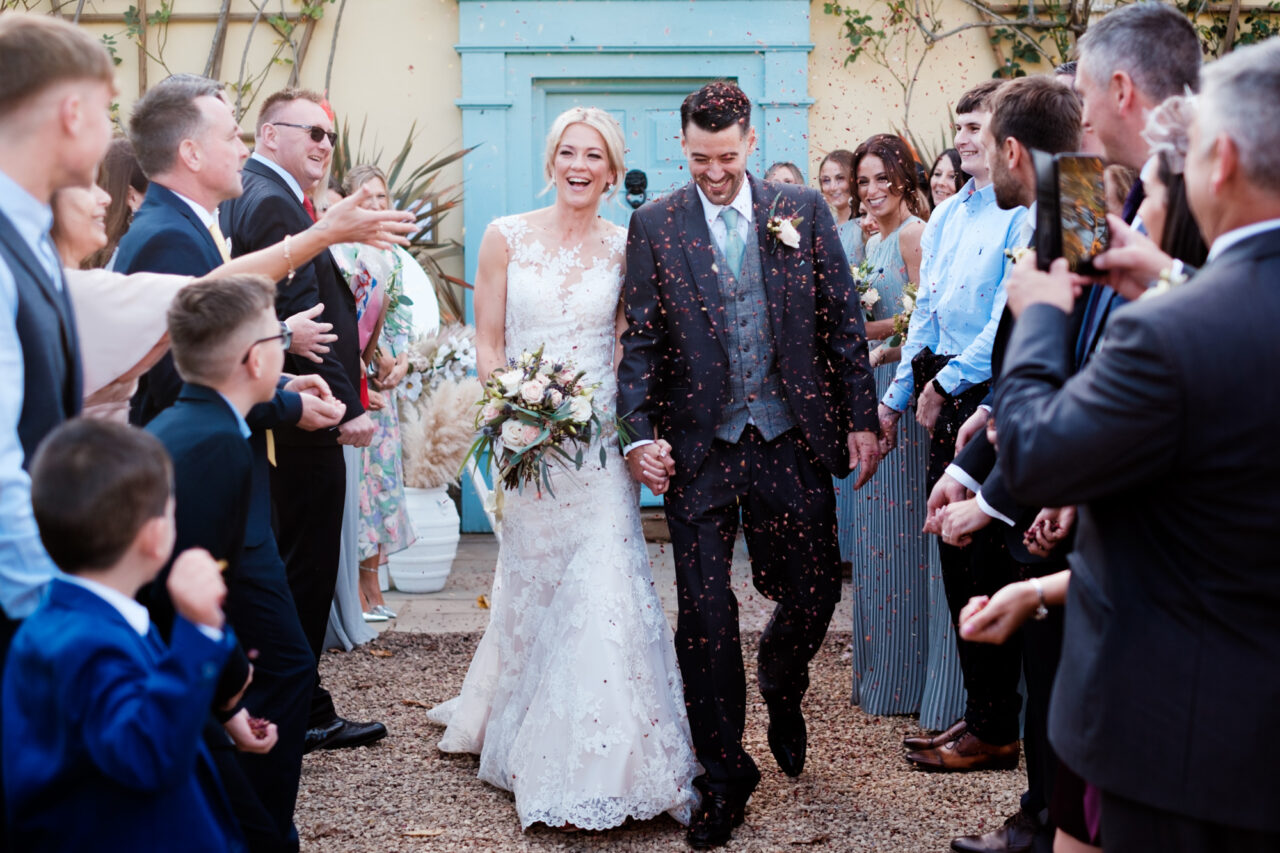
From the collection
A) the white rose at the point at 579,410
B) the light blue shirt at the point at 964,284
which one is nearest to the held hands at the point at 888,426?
the light blue shirt at the point at 964,284

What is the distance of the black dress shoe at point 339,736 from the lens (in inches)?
177

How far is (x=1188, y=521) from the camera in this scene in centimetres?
178

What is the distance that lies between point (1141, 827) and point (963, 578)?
2.30 m

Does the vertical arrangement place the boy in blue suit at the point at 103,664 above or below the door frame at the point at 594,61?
below

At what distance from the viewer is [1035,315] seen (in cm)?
199

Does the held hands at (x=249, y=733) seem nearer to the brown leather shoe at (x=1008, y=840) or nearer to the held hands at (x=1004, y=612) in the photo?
the held hands at (x=1004, y=612)

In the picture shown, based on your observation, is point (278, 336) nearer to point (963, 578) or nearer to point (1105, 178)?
point (1105, 178)

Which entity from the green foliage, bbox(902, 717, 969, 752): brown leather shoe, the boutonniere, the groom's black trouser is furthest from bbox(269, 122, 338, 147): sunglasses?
bbox(902, 717, 969, 752): brown leather shoe

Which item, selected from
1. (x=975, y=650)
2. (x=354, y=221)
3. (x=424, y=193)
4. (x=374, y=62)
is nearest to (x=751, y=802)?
(x=975, y=650)

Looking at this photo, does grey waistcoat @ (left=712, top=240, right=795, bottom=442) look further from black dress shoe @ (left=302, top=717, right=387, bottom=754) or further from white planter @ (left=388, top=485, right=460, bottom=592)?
white planter @ (left=388, top=485, right=460, bottom=592)

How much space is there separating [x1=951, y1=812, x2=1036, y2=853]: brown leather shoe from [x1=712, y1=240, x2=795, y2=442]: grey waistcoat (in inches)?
51.6

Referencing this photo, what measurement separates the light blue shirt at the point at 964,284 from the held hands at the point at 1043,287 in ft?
5.36

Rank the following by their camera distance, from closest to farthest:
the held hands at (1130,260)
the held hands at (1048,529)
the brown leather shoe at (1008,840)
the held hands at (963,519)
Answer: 1. the held hands at (1130,260)
2. the held hands at (1048,529)
3. the held hands at (963,519)
4. the brown leather shoe at (1008,840)

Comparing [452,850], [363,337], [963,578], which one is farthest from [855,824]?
[363,337]
